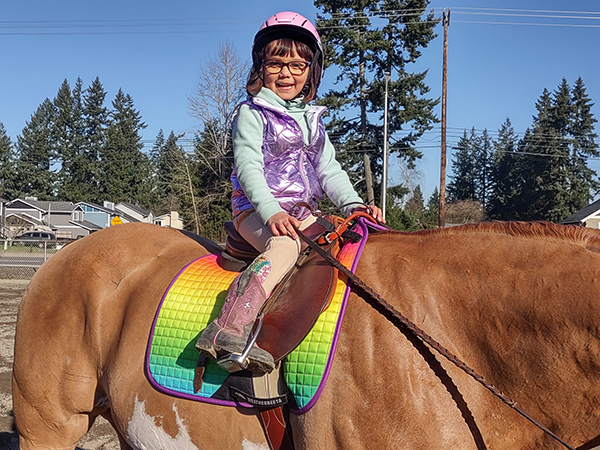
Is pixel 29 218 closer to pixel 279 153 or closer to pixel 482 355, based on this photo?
pixel 279 153

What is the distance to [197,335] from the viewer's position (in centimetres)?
213

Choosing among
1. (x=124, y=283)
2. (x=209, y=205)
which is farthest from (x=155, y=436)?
(x=209, y=205)

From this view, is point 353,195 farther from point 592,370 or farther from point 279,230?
point 592,370

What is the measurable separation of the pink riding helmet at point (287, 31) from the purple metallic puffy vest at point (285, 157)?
1.14 ft

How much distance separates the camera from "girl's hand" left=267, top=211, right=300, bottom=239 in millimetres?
2082

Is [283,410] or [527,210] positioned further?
[527,210]

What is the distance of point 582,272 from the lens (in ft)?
5.41

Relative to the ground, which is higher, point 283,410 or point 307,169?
point 307,169

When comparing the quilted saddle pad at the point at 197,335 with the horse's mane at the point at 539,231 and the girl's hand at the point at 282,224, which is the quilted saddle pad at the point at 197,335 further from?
the horse's mane at the point at 539,231

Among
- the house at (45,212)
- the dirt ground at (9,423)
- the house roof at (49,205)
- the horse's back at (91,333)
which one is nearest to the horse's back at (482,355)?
the horse's back at (91,333)

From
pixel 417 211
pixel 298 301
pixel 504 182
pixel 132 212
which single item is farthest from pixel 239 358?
pixel 504 182

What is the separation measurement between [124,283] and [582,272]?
2098 millimetres

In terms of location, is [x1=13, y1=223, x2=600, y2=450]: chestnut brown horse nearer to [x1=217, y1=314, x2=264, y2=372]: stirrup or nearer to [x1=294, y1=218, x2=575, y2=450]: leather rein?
[x1=294, y1=218, x2=575, y2=450]: leather rein

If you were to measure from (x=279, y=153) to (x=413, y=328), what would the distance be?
1129 mm
